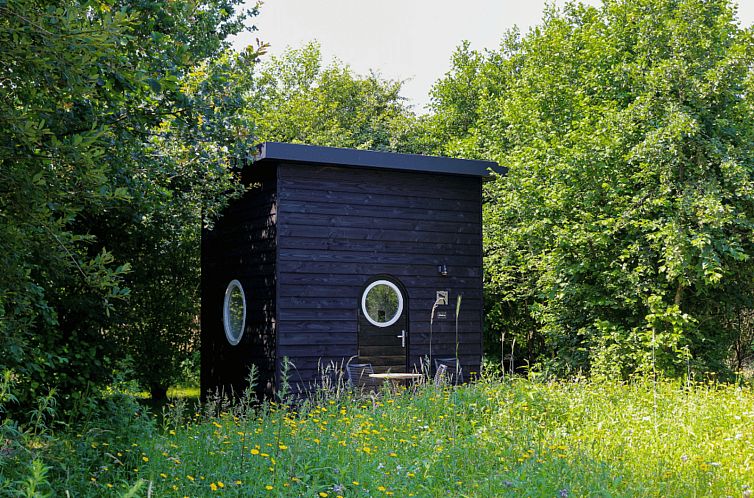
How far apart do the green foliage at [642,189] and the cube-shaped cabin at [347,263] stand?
71.8 inches

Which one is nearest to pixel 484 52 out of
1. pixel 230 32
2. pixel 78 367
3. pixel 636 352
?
pixel 230 32

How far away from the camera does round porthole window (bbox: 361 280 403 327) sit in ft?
33.7

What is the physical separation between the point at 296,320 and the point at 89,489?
18.0 feet

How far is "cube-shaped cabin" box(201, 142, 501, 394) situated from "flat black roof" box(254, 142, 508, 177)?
0.6 inches

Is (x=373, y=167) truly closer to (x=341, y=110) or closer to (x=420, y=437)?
(x=420, y=437)

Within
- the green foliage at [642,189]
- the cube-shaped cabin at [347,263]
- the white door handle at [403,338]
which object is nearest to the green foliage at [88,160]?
the cube-shaped cabin at [347,263]

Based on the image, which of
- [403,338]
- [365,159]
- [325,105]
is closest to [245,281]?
[403,338]

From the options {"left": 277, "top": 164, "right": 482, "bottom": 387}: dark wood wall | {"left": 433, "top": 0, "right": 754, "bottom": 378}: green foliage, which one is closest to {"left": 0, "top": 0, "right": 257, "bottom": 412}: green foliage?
{"left": 277, "top": 164, "right": 482, "bottom": 387}: dark wood wall

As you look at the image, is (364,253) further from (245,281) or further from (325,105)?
(325,105)

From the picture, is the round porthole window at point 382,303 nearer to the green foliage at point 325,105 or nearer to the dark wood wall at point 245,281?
the dark wood wall at point 245,281

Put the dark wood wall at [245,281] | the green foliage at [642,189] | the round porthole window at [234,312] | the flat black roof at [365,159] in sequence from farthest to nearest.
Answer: the round porthole window at [234,312], the green foliage at [642,189], the dark wood wall at [245,281], the flat black roof at [365,159]

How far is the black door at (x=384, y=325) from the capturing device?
401 inches

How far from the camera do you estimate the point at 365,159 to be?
995 centimetres

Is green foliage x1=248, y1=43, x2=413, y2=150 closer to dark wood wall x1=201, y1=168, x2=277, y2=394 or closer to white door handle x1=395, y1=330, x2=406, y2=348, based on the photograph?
dark wood wall x1=201, y1=168, x2=277, y2=394
